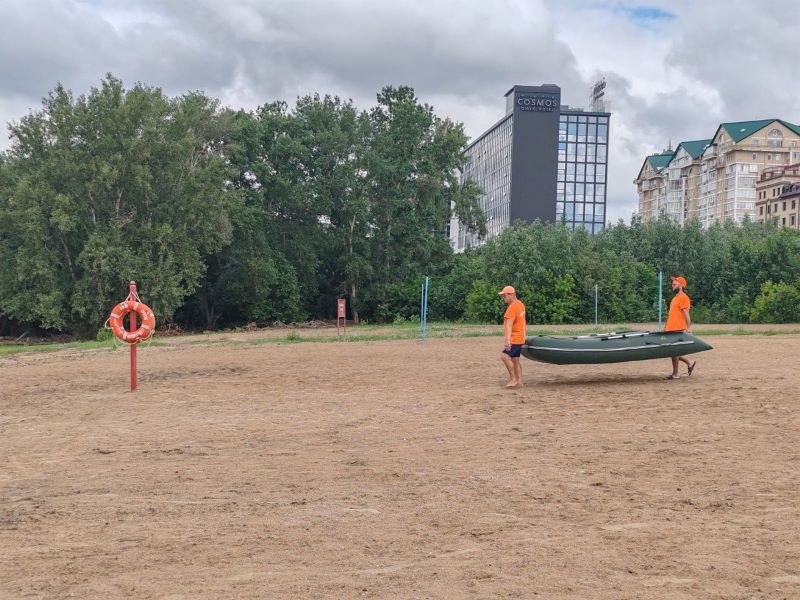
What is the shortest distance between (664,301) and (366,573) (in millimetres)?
40750

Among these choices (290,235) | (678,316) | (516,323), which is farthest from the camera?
(290,235)

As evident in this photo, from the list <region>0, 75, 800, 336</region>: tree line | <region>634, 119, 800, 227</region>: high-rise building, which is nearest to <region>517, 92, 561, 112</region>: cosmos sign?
<region>634, 119, 800, 227</region>: high-rise building

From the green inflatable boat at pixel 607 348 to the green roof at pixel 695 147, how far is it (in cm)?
10732

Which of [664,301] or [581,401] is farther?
[664,301]

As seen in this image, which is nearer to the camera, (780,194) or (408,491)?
(408,491)

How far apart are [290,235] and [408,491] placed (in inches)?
1571

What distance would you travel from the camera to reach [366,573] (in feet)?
15.8

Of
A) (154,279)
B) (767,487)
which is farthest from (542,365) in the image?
(154,279)

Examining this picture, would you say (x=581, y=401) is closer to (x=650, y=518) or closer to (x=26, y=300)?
(x=650, y=518)

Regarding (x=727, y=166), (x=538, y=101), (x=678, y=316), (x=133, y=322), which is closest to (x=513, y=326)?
(x=678, y=316)

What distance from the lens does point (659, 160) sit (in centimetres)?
12644

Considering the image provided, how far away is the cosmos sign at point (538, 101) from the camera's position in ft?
325

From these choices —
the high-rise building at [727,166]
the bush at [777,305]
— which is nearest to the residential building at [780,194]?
the high-rise building at [727,166]

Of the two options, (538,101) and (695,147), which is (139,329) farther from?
(695,147)
